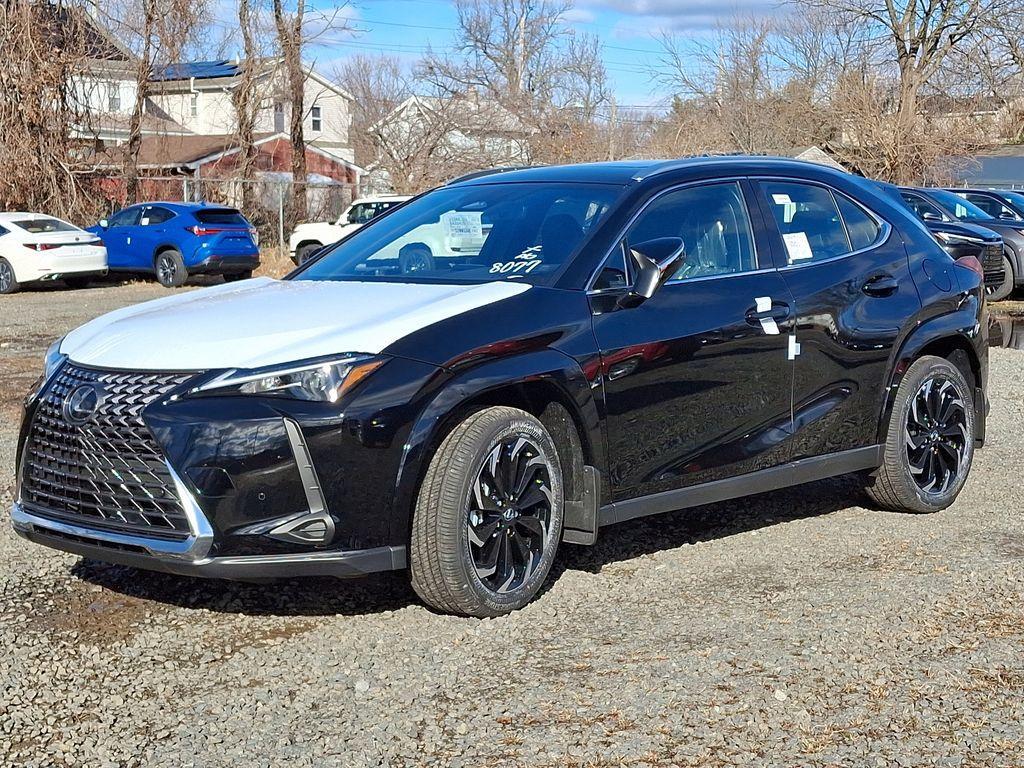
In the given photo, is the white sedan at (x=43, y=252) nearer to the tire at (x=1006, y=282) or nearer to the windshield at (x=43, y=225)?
the windshield at (x=43, y=225)

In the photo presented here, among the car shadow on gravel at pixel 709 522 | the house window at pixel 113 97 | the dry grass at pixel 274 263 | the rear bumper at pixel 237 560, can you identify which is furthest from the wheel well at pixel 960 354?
the house window at pixel 113 97

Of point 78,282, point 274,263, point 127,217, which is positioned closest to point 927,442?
point 78,282

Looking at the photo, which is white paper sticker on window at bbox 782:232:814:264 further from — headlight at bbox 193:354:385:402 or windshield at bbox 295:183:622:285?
headlight at bbox 193:354:385:402

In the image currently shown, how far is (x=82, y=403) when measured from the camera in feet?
14.4

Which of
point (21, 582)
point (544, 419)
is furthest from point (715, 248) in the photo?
point (21, 582)

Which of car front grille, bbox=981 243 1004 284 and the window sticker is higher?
the window sticker

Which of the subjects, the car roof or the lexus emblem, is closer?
the lexus emblem

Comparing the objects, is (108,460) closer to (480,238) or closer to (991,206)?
(480,238)

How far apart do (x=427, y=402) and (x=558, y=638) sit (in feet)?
3.15

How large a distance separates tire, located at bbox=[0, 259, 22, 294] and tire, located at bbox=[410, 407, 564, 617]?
777 inches

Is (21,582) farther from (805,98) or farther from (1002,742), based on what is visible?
(805,98)

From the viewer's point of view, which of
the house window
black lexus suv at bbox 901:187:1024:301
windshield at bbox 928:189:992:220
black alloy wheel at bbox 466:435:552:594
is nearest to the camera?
black alloy wheel at bbox 466:435:552:594

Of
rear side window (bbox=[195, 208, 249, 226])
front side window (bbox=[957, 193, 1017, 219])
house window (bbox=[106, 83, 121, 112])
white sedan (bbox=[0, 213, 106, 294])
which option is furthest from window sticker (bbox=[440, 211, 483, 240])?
house window (bbox=[106, 83, 121, 112])

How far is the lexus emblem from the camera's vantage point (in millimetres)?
4352
